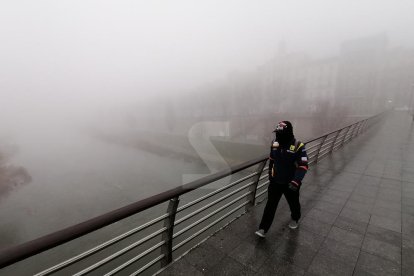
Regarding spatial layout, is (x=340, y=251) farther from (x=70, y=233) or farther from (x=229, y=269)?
(x=70, y=233)

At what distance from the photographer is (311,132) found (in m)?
39.1

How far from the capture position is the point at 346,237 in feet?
11.3

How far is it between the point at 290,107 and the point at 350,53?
63.9m

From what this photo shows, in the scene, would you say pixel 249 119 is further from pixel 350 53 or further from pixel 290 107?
pixel 350 53

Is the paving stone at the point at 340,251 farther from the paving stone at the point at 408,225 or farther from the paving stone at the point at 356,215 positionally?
the paving stone at the point at 408,225

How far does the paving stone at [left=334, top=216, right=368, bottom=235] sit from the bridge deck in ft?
0.05

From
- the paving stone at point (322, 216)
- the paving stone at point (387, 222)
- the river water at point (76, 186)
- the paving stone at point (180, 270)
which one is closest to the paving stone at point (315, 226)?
the paving stone at point (322, 216)

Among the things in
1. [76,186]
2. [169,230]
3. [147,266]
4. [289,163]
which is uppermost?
[289,163]

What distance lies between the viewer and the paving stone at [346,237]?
330cm

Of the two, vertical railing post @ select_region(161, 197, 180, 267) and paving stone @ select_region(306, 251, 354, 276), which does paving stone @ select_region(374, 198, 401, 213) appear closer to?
paving stone @ select_region(306, 251, 354, 276)

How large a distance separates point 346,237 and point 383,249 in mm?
450

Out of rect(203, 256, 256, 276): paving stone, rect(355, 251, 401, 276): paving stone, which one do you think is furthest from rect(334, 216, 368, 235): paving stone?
rect(203, 256, 256, 276): paving stone

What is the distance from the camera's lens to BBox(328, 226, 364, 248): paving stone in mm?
3305

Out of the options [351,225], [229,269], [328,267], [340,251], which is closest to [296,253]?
[328,267]
